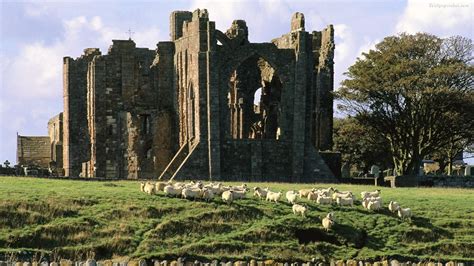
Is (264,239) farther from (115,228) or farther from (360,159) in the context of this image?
(360,159)

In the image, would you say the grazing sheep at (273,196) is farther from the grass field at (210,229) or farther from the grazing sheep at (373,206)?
the grazing sheep at (373,206)

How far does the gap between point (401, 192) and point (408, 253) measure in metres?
15.1

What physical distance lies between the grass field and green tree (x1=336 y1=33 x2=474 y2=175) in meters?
30.0

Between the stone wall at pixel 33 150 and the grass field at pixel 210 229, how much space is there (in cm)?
6604

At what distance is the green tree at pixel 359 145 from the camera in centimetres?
9288

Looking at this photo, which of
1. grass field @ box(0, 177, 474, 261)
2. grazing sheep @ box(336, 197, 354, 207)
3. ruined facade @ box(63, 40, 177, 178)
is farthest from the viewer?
ruined facade @ box(63, 40, 177, 178)

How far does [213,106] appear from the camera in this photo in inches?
3132

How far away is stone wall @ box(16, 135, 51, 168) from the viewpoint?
122 metres

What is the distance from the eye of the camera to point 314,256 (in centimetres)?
4888

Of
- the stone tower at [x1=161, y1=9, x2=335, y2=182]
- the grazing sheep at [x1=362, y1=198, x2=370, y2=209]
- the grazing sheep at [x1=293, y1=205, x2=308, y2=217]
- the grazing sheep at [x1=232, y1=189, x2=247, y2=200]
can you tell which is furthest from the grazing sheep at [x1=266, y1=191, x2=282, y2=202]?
the stone tower at [x1=161, y1=9, x2=335, y2=182]

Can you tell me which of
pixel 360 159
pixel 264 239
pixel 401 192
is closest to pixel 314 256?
pixel 264 239

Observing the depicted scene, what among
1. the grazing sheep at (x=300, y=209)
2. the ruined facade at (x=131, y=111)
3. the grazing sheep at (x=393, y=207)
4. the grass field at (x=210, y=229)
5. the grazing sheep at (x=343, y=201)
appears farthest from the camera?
the ruined facade at (x=131, y=111)

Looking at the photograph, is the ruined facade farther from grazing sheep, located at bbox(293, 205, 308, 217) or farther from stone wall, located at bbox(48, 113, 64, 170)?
grazing sheep, located at bbox(293, 205, 308, 217)

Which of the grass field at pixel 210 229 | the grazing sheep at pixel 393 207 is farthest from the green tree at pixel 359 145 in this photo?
→ the grazing sheep at pixel 393 207
